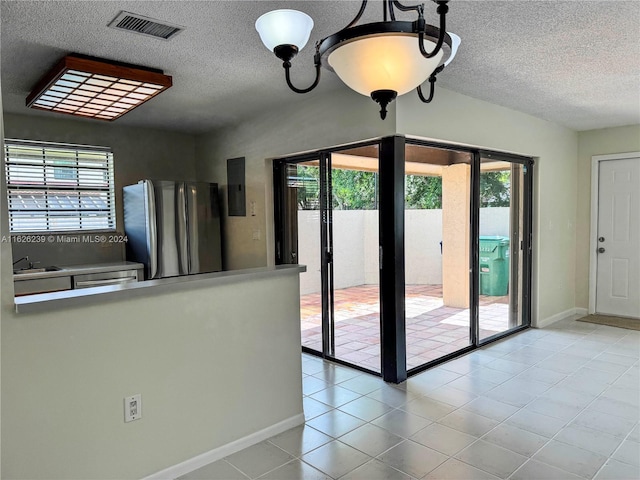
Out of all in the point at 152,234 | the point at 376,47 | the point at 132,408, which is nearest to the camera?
the point at 376,47

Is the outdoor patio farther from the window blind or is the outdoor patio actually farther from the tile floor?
the window blind

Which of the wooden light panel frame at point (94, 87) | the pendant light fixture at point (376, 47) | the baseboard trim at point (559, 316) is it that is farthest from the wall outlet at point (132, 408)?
the baseboard trim at point (559, 316)

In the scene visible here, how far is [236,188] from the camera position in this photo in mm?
4703

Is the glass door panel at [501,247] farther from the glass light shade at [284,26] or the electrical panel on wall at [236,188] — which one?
the glass light shade at [284,26]

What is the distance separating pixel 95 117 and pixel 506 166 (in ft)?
12.9

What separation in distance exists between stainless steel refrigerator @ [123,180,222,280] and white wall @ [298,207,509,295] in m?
1.10

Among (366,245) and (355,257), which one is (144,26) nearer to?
(366,245)

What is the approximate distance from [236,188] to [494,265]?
9.27ft

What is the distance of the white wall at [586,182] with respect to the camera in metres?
5.19

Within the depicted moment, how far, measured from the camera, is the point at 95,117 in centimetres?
379

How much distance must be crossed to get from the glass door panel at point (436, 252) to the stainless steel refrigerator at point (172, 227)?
7.14 feet

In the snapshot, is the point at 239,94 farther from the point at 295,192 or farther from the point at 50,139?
the point at 50,139

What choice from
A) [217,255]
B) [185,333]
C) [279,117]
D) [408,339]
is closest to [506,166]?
[408,339]

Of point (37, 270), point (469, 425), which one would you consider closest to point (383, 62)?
point (469, 425)
